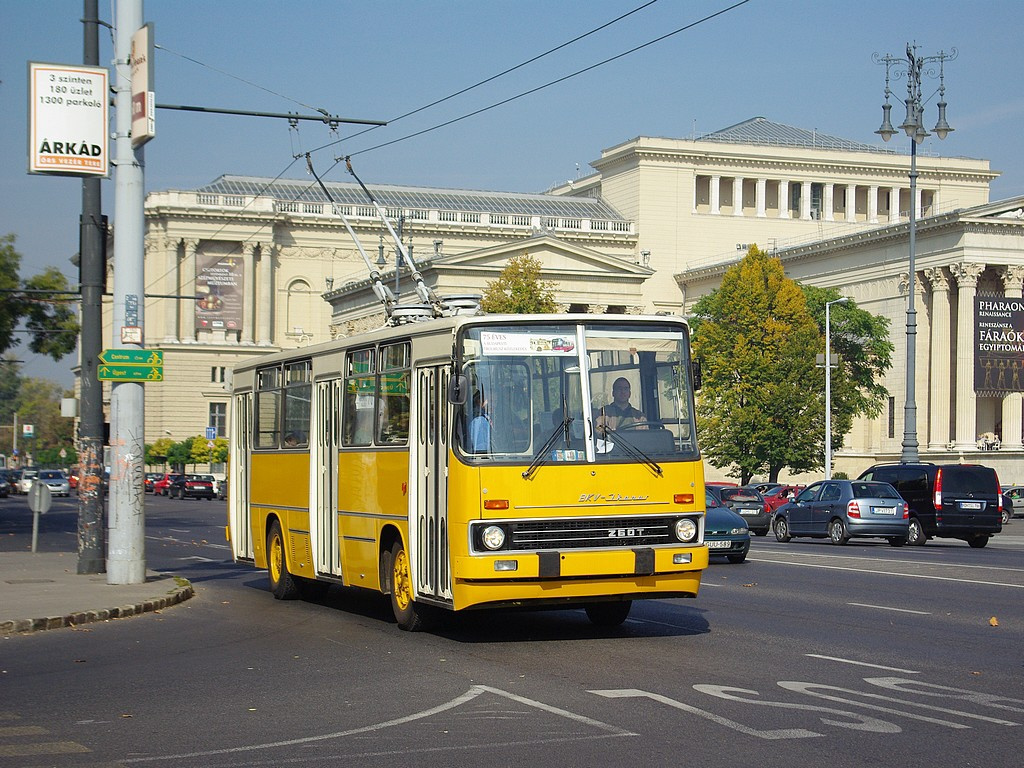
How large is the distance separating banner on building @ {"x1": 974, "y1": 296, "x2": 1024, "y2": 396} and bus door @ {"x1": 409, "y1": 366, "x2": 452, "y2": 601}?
164 ft

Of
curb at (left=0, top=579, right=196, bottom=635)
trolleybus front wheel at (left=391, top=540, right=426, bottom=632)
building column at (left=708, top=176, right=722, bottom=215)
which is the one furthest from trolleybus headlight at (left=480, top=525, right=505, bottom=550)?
building column at (left=708, top=176, right=722, bottom=215)

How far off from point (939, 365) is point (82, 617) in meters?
66.8

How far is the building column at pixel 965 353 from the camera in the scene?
73500 millimetres

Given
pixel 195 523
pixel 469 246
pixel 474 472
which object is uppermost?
pixel 469 246

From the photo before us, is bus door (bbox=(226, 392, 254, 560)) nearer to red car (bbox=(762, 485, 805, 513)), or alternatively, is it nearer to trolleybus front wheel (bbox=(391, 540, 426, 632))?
trolleybus front wheel (bbox=(391, 540, 426, 632))

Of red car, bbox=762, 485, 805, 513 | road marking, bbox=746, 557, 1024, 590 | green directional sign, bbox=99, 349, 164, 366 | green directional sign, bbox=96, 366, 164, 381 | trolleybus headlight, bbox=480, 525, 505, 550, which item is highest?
green directional sign, bbox=99, 349, 164, 366

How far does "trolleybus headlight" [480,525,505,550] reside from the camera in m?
13.1

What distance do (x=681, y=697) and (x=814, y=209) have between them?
10705cm

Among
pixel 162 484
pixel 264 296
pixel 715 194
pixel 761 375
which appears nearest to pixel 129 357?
pixel 761 375

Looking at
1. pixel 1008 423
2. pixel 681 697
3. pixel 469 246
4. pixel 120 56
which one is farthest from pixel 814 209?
pixel 681 697

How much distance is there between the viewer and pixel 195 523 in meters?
47.5

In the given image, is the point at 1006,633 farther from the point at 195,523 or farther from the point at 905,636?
the point at 195,523

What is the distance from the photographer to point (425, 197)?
118m

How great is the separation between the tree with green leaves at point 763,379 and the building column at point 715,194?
143 feet
